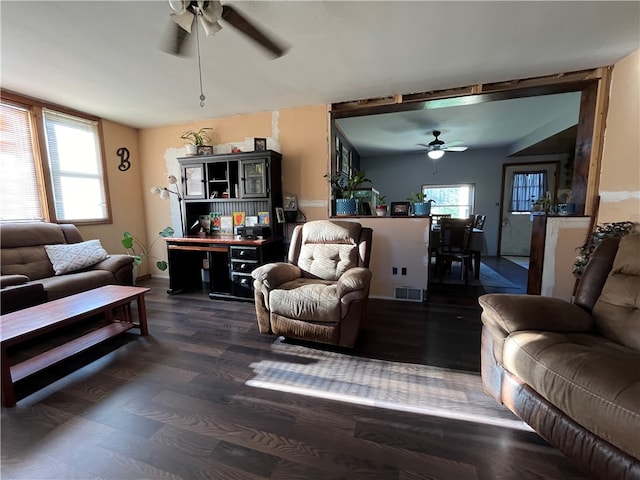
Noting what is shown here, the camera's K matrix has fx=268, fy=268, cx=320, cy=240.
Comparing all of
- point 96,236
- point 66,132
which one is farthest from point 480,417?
point 66,132

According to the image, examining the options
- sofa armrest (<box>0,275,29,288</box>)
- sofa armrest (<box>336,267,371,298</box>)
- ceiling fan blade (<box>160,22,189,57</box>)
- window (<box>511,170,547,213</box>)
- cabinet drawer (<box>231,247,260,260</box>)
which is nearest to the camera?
ceiling fan blade (<box>160,22,189,57</box>)

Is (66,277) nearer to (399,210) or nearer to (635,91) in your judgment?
(399,210)

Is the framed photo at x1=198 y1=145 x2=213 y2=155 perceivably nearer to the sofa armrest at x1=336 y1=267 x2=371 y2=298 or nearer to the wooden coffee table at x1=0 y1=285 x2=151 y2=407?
the wooden coffee table at x1=0 y1=285 x2=151 y2=407

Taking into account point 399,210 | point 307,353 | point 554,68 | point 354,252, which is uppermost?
point 554,68

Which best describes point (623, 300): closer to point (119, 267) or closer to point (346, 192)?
point (346, 192)

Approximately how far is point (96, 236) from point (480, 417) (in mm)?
4816

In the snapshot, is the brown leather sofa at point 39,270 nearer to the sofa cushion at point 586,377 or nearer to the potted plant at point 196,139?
the potted plant at point 196,139

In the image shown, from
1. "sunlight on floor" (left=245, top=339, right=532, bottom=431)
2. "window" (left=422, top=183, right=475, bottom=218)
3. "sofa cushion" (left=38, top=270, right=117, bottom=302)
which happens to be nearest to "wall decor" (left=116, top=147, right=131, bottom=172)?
"sofa cushion" (left=38, top=270, right=117, bottom=302)

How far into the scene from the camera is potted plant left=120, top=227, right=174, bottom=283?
3896 millimetres

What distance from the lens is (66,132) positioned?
3.48 meters

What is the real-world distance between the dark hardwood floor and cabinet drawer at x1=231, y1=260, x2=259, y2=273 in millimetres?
1171

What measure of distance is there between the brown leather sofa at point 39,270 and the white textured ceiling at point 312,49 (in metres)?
1.54

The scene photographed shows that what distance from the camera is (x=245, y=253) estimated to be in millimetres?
3250

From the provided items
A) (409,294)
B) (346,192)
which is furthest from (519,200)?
(346,192)
